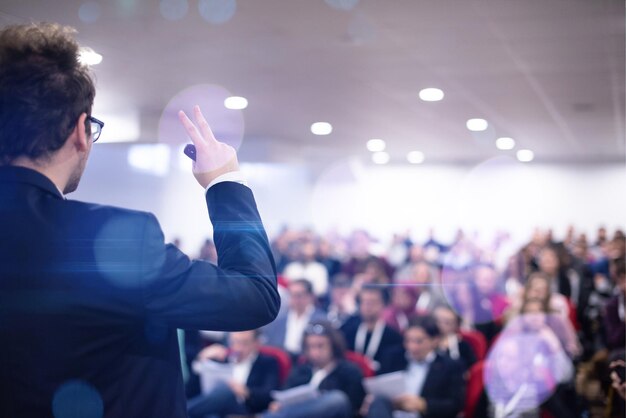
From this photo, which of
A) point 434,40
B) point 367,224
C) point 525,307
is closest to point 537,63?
point 434,40

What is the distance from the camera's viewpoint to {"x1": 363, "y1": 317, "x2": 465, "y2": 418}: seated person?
177 inches

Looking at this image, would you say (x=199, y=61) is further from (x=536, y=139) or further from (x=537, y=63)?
(x=536, y=139)

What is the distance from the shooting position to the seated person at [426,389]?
14.7ft

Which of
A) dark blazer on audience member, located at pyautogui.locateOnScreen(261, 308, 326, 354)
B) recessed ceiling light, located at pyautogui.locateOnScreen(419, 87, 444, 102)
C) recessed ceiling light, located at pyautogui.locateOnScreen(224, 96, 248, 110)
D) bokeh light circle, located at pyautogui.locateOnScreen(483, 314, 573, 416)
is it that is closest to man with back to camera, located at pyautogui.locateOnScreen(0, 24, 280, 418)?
bokeh light circle, located at pyautogui.locateOnScreen(483, 314, 573, 416)

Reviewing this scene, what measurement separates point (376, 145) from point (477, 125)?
2603 millimetres

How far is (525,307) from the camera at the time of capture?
520 centimetres

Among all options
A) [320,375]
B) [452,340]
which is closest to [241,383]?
[320,375]

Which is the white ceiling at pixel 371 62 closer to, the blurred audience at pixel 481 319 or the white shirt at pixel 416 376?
the blurred audience at pixel 481 319

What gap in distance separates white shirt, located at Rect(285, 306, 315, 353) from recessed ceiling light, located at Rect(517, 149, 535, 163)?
24.8 feet

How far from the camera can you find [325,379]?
4707 millimetres

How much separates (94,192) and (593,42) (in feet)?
24.3

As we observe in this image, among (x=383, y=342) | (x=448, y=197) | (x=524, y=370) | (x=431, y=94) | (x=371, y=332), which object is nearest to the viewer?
(x=524, y=370)

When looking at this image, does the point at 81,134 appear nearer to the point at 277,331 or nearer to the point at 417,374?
the point at 417,374

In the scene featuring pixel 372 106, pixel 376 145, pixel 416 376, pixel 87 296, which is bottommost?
Answer: pixel 416 376
